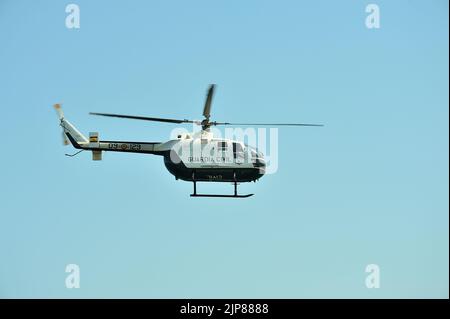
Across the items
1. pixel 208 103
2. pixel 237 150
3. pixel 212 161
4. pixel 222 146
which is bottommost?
pixel 212 161

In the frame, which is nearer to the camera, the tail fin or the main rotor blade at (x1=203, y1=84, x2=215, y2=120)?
Result: the main rotor blade at (x1=203, y1=84, x2=215, y2=120)

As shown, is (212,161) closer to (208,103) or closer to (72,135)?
(208,103)

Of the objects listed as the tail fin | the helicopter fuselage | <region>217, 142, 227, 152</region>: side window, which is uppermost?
the tail fin

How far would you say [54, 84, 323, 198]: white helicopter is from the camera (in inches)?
1347

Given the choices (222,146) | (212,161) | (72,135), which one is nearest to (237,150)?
(222,146)

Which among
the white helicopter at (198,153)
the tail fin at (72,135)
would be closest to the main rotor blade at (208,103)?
the white helicopter at (198,153)

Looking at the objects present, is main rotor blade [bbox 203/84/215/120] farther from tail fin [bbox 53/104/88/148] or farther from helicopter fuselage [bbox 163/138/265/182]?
tail fin [bbox 53/104/88/148]

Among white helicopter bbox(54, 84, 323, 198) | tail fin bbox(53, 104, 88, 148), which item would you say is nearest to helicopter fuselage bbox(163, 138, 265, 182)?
white helicopter bbox(54, 84, 323, 198)

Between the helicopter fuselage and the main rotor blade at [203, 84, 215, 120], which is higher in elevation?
the main rotor blade at [203, 84, 215, 120]

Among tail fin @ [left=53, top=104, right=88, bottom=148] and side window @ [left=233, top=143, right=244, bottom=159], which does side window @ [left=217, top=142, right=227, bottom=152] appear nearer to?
side window @ [left=233, top=143, right=244, bottom=159]

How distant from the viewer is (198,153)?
34.3m
